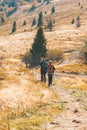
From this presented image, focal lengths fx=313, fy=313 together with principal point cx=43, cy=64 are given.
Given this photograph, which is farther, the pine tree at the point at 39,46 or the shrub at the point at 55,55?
the shrub at the point at 55,55

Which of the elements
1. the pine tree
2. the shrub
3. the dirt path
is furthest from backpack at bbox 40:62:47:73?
the shrub

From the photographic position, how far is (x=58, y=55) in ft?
402

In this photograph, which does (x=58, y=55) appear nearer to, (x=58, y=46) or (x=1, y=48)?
(x=58, y=46)

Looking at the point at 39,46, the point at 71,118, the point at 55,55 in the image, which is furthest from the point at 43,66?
the point at 55,55

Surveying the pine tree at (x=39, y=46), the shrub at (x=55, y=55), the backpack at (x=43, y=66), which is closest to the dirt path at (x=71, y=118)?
the backpack at (x=43, y=66)

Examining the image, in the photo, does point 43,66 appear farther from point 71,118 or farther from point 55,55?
point 55,55

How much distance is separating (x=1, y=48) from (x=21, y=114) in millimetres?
128113

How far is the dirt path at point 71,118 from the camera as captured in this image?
18.2 m

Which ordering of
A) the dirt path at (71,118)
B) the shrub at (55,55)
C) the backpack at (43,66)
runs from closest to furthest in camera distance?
1. the dirt path at (71,118)
2. the backpack at (43,66)
3. the shrub at (55,55)

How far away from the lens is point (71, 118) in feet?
66.9

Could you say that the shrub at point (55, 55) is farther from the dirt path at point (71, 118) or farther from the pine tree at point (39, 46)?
the dirt path at point (71, 118)

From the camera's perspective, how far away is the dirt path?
18250 mm

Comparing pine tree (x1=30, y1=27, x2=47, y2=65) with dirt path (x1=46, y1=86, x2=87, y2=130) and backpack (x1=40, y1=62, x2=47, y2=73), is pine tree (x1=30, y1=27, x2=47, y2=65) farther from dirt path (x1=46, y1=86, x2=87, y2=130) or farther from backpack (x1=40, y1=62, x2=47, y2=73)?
dirt path (x1=46, y1=86, x2=87, y2=130)

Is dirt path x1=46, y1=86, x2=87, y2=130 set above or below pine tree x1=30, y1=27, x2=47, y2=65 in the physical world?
above
